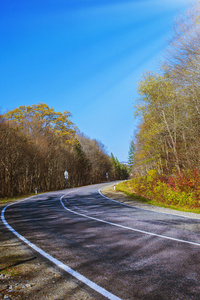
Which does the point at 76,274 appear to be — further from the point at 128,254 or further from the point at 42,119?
the point at 42,119

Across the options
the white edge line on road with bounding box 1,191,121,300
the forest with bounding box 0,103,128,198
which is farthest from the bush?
the forest with bounding box 0,103,128,198

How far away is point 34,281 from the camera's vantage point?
397cm

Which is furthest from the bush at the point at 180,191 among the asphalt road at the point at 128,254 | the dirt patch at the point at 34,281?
the dirt patch at the point at 34,281

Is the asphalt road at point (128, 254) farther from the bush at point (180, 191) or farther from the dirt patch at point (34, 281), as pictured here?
the bush at point (180, 191)

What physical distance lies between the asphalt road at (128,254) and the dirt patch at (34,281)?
0.20 m

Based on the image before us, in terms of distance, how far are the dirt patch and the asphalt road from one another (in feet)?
0.66

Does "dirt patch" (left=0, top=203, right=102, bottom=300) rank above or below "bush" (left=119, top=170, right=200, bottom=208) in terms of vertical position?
below

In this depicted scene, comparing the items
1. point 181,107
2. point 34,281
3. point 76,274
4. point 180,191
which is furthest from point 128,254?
point 181,107

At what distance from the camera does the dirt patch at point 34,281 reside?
3465 mm

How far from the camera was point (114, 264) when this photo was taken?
180 inches

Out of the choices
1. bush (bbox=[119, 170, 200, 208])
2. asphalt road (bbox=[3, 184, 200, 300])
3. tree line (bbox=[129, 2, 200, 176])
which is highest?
tree line (bbox=[129, 2, 200, 176])

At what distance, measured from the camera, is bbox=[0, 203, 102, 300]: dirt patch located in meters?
3.46

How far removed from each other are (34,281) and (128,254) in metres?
2.10

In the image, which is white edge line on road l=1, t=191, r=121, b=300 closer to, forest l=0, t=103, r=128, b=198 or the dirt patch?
the dirt patch
